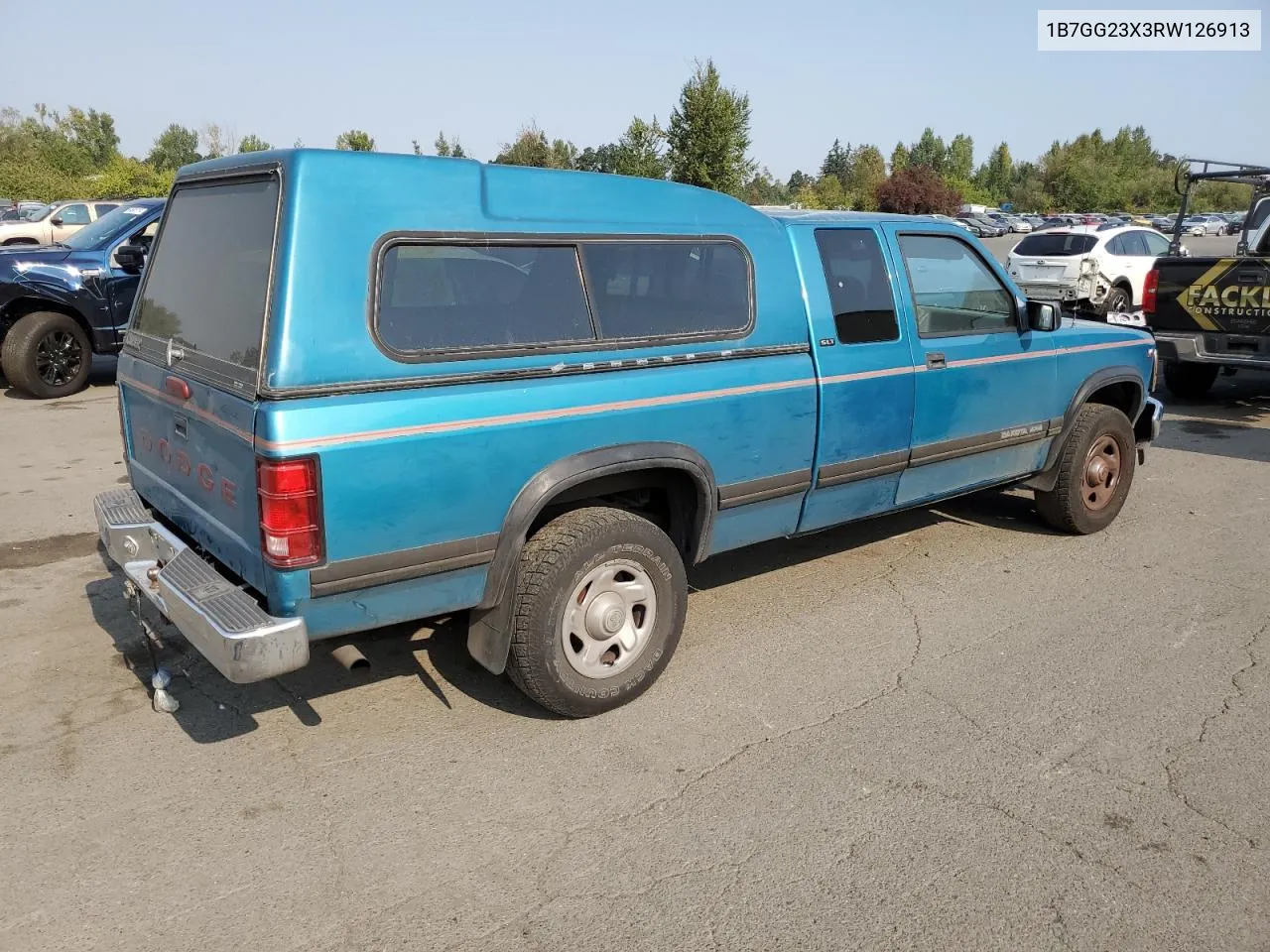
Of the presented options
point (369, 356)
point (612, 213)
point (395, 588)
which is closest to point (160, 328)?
point (369, 356)

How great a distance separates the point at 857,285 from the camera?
4.61 meters

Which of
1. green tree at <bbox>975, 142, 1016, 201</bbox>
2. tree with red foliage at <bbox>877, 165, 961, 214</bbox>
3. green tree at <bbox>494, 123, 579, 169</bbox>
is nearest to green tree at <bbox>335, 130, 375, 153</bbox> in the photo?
green tree at <bbox>494, 123, 579, 169</bbox>

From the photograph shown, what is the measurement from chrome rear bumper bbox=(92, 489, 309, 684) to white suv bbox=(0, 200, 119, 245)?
57.8 feet

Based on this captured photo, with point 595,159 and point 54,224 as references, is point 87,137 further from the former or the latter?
point 54,224

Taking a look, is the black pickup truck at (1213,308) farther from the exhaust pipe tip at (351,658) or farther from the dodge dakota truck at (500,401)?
the exhaust pipe tip at (351,658)

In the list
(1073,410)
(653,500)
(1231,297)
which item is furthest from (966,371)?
(1231,297)

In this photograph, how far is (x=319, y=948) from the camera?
2.59 m

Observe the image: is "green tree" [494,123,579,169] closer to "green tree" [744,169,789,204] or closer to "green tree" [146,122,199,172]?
"green tree" [744,169,789,204]

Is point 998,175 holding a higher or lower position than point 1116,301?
higher

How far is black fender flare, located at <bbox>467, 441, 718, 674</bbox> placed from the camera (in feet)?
11.2

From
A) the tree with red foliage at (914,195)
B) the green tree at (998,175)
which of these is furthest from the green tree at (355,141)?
the green tree at (998,175)

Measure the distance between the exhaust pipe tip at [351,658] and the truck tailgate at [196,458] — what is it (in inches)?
14.1

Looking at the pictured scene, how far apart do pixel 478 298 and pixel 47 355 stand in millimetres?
8530

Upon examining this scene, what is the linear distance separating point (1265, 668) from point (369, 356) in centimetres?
392
